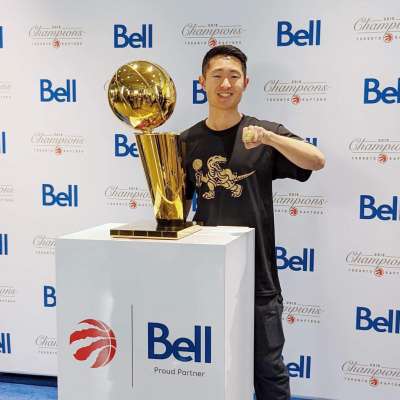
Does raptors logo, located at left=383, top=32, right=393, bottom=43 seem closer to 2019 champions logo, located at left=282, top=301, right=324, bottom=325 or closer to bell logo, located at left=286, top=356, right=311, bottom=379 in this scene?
2019 champions logo, located at left=282, top=301, right=324, bottom=325

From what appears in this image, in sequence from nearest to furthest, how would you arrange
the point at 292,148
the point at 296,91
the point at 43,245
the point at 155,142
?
the point at 155,142, the point at 292,148, the point at 296,91, the point at 43,245

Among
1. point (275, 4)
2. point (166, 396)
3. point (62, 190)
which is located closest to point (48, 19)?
point (62, 190)

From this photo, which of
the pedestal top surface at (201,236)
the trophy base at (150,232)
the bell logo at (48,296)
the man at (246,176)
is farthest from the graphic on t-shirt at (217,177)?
the bell logo at (48,296)

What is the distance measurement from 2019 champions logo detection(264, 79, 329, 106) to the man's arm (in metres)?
0.63

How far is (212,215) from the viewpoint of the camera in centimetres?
175

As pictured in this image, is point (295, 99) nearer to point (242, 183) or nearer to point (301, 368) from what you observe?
point (242, 183)

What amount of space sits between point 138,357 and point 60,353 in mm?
211

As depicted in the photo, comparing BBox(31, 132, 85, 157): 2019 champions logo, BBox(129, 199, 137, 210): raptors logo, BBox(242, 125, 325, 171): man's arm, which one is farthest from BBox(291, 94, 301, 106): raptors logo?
BBox(31, 132, 85, 157): 2019 champions logo

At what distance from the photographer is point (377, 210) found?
223 centimetres

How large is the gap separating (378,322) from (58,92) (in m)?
1.80

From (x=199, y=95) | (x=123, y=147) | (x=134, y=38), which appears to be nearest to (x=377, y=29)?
(x=199, y=95)

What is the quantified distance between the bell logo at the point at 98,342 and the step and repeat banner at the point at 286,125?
116 cm

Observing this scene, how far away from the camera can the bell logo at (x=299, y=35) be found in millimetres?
2191

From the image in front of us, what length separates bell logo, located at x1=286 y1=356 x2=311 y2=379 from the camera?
7.73 feet
